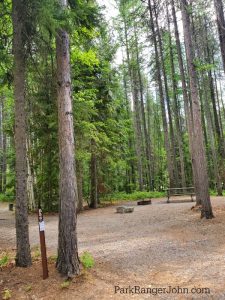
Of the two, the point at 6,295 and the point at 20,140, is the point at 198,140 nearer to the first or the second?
the point at 20,140

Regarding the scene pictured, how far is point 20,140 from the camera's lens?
6.00m

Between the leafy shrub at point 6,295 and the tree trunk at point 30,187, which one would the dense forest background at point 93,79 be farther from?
the leafy shrub at point 6,295

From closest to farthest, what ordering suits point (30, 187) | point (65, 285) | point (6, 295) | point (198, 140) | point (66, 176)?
point (6, 295) < point (65, 285) < point (66, 176) < point (198, 140) < point (30, 187)

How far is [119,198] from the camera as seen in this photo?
75.2ft

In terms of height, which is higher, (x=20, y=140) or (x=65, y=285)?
(x=20, y=140)

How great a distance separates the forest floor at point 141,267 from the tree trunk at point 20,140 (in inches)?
16.8

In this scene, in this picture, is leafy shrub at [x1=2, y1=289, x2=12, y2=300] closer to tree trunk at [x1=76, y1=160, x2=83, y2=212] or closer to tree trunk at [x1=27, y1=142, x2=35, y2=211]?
tree trunk at [x1=76, y1=160, x2=83, y2=212]

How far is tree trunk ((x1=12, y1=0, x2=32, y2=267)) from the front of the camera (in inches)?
230

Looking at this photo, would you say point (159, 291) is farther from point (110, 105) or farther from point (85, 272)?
point (110, 105)

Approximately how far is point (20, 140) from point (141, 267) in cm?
335

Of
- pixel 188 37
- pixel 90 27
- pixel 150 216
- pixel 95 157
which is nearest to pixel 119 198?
pixel 95 157

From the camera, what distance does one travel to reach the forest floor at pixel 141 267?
4.56m

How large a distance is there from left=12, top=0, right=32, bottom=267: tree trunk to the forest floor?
1.40 feet

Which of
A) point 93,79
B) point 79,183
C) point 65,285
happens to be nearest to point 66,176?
point 65,285
